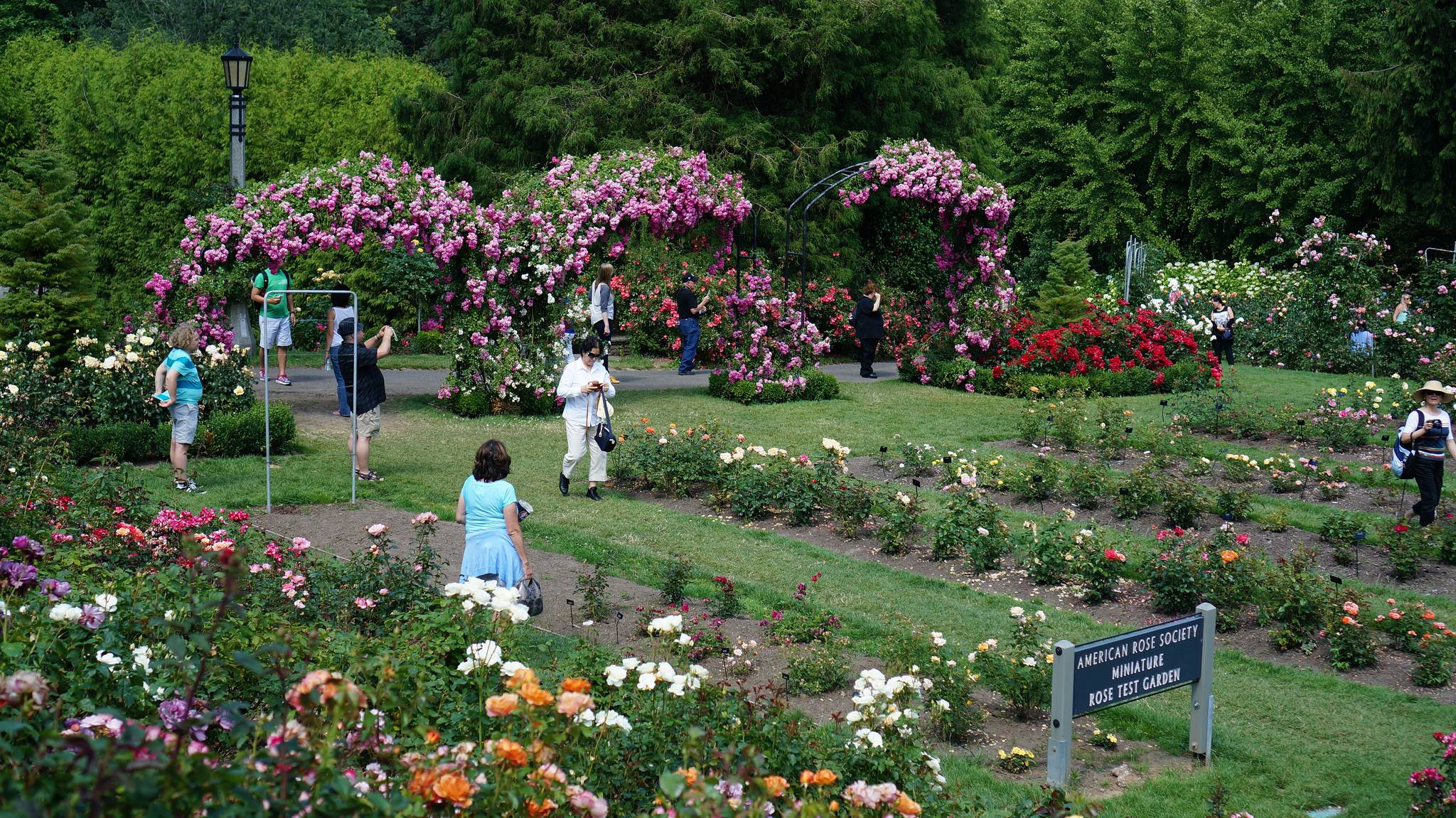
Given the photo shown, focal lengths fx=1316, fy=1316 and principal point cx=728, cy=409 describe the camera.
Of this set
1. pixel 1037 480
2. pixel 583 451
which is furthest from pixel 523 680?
pixel 1037 480

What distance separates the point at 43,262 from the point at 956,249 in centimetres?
1235

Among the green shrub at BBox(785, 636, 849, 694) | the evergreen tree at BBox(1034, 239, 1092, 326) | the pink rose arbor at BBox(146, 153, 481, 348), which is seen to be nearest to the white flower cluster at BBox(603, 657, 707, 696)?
the green shrub at BBox(785, 636, 849, 694)

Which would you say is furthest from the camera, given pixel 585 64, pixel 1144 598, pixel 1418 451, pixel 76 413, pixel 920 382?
pixel 585 64

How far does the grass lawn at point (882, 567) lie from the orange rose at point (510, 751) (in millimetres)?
3202

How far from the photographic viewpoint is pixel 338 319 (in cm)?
1315

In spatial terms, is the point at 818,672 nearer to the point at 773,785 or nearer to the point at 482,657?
the point at 482,657

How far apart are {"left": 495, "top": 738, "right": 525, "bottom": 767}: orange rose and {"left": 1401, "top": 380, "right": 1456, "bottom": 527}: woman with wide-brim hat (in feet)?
30.7

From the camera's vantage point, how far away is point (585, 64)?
24359mm

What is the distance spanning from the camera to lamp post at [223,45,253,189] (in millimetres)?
14766

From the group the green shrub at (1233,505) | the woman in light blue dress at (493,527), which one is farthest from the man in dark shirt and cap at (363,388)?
the green shrub at (1233,505)

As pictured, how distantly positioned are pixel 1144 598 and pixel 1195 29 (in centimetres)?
2790

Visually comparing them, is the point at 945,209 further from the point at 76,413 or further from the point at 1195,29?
the point at 1195,29

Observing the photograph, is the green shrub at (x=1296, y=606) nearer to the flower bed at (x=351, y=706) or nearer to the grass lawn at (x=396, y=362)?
the flower bed at (x=351, y=706)

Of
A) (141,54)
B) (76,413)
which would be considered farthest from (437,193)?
(141,54)
